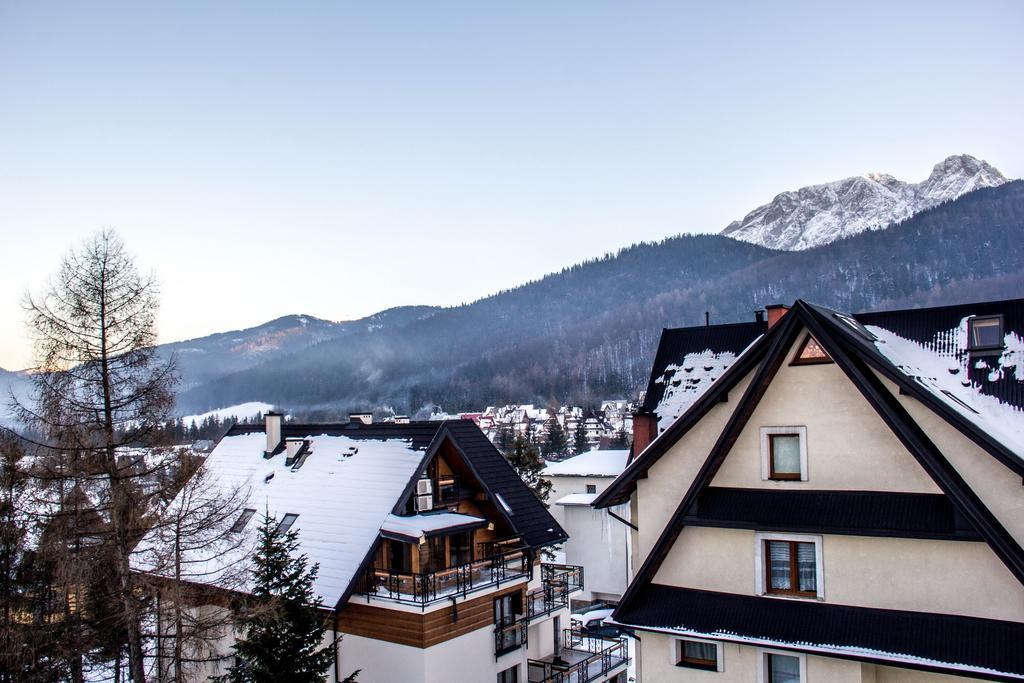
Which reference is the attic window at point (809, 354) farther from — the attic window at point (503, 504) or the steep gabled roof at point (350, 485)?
the attic window at point (503, 504)

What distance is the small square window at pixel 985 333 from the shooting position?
41.1 feet

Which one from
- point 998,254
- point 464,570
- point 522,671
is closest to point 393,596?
point 464,570

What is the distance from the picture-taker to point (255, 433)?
2742cm

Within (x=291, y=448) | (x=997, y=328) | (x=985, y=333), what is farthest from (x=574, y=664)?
(x=997, y=328)

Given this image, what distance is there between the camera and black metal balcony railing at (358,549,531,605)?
18281mm

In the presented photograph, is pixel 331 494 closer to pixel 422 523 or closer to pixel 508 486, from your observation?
pixel 422 523

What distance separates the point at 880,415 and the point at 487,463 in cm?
1454

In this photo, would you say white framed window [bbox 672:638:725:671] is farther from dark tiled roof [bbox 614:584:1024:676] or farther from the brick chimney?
the brick chimney

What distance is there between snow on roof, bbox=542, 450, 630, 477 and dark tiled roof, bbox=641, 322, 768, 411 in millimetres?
22238

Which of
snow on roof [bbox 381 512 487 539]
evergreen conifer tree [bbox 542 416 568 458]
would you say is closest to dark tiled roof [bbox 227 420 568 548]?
snow on roof [bbox 381 512 487 539]

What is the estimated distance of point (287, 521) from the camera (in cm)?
2152

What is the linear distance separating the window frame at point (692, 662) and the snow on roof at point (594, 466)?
94.1ft

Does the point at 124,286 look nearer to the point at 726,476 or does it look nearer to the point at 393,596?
the point at 393,596

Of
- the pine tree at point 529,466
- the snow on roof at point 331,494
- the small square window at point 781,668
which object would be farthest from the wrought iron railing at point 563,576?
the pine tree at point 529,466
